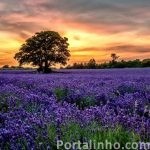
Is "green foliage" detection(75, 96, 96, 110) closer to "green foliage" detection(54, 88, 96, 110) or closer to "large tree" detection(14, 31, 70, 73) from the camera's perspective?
"green foliage" detection(54, 88, 96, 110)

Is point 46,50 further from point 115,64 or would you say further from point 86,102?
point 86,102

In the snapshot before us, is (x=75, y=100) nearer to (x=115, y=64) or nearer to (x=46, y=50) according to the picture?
(x=46, y=50)

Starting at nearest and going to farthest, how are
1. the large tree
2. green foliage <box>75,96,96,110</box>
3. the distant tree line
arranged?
1. green foliage <box>75,96,96,110</box>
2. the large tree
3. the distant tree line

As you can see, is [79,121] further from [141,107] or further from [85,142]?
[141,107]

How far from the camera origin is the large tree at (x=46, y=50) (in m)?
36.9

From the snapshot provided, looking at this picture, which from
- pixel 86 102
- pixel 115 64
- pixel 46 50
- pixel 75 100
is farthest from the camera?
pixel 115 64

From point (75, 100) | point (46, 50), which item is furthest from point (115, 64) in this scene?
point (75, 100)

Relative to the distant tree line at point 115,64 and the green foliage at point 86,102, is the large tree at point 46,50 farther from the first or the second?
the green foliage at point 86,102

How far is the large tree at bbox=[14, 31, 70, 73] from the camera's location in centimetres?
3691

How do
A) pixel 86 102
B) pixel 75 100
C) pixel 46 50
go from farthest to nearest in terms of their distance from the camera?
pixel 46 50, pixel 75 100, pixel 86 102

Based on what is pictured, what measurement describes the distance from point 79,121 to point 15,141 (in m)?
0.81

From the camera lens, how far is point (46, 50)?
37156 millimetres

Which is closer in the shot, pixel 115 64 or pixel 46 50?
pixel 46 50

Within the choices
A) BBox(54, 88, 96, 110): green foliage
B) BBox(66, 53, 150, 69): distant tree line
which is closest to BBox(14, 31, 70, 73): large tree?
BBox(66, 53, 150, 69): distant tree line
